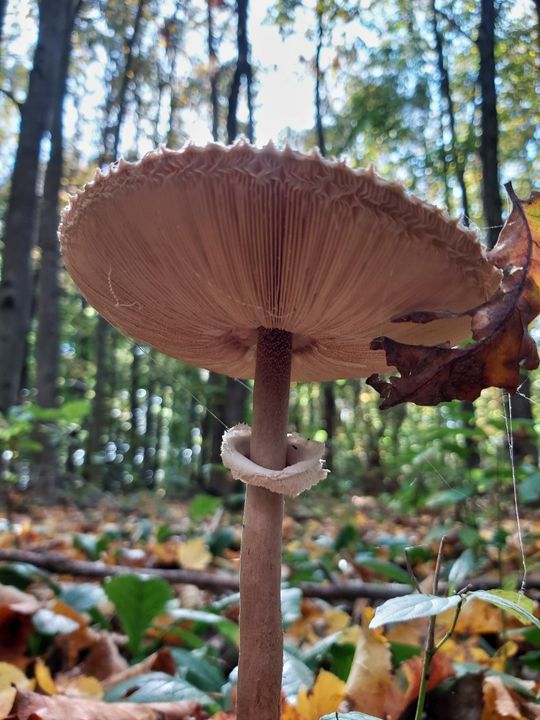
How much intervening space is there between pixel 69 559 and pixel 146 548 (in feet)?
3.01

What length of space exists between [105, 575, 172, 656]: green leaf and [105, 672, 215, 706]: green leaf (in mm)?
400

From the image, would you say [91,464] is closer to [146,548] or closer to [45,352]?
[45,352]

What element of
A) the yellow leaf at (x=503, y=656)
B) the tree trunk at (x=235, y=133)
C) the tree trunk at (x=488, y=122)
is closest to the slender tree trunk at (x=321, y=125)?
the tree trunk at (x=235, y=133)

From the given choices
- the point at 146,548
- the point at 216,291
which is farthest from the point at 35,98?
the point at 216,291

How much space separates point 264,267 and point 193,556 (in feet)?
8.05

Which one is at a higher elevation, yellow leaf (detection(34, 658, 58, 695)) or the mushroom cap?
the mushroom cap

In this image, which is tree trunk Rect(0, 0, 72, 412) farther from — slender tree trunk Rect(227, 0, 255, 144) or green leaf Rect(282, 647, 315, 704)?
green leaf Rect(282, 647, 315, 704)

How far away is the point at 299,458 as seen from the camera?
1.53 metres

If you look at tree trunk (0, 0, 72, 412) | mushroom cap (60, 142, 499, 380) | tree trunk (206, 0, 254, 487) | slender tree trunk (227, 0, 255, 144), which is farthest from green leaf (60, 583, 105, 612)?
slender tree trunk (227, 0, 255, 144)

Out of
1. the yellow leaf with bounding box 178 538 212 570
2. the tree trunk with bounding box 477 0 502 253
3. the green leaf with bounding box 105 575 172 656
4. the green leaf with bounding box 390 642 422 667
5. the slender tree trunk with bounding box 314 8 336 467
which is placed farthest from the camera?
the slender tree trunk with bounding box 314 8 336 467

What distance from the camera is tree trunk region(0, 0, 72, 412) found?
5156 millimetres

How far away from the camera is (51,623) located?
2.04 meters

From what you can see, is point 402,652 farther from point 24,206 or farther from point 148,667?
point 24,206

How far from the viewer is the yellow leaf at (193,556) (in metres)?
3.25
